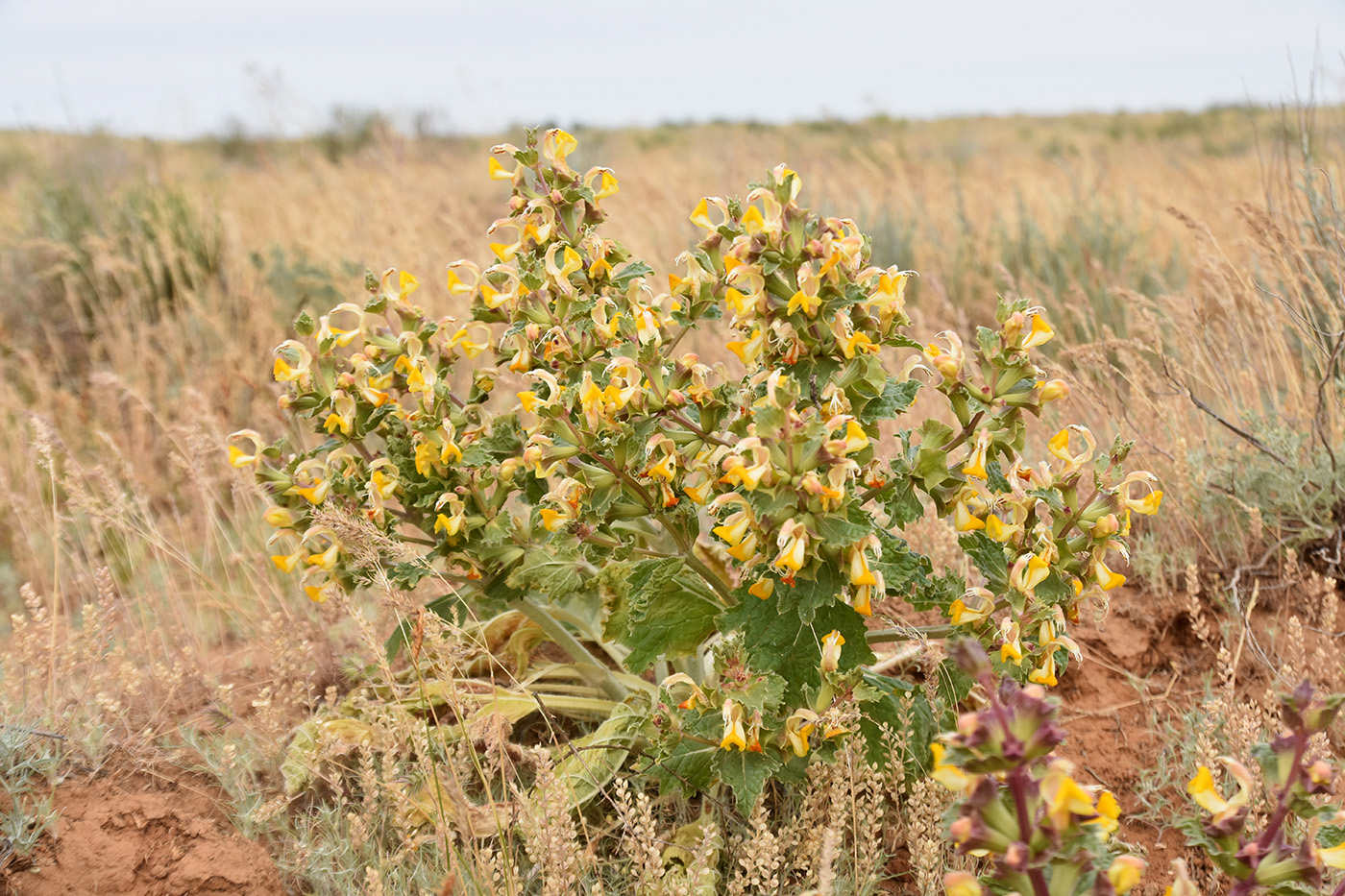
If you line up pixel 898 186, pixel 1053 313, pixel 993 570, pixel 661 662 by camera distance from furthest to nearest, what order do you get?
pixel 898 186
pixel 1053 313
pixel 661 662
pixel 993 570

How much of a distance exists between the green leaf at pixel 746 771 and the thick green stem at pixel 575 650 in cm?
61

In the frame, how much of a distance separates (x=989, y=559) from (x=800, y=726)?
0.46 metres

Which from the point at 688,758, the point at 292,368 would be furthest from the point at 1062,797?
the point at 292,368

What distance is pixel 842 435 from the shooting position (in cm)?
154

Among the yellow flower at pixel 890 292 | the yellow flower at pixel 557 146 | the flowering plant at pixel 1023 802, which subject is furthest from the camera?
the yellow flower at pixel 557 146

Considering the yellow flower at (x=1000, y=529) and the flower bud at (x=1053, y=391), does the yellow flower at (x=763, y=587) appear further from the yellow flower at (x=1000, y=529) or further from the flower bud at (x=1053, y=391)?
the flower bud at (x=1053, y=391)

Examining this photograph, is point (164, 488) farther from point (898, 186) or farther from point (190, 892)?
point (898, 186)

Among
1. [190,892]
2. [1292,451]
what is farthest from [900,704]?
[1292,451]

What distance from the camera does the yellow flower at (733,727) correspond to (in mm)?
1605

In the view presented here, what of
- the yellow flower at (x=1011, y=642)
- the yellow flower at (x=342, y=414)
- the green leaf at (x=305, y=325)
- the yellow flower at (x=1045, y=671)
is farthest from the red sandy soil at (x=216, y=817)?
the green leaf at (x=305, y=325)

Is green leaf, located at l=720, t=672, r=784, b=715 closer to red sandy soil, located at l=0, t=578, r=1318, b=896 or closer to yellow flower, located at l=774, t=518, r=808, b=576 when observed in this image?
yellow flower, located at l=774, t=518, r=808, b=576

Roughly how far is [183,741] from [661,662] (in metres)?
1.20

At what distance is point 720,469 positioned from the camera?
167 cm

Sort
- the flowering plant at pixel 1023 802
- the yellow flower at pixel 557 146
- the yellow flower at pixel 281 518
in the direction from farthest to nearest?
the yellow flower at pixel 281 518, the yellow flower at pixel 557 146, the flowering plant at pixel 1023 802
